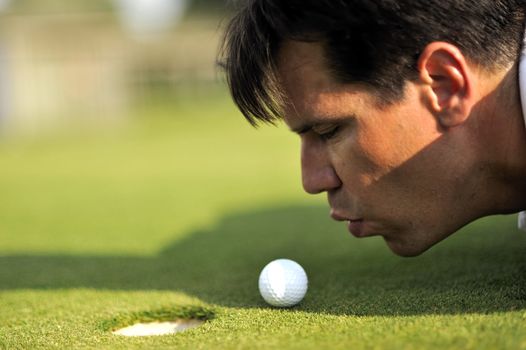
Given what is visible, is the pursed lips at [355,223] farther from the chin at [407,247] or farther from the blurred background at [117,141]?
the blurred background at [117,141]

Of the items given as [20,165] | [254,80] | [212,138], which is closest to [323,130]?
[254,80]

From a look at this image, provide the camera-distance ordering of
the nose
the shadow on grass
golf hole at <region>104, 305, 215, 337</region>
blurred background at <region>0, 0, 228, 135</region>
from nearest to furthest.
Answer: the nose
the shadow on grass
golf hole at <region>104, 305, 215, 337</region>
blurred background at <region>0, 0, 228, 135</region>

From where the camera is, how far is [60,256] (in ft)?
13.3

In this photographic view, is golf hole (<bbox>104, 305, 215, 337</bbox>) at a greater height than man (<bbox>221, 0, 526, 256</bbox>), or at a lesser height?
lesser

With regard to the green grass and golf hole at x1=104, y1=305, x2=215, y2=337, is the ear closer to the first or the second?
the green grass

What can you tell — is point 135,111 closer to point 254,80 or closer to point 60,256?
point 60,256

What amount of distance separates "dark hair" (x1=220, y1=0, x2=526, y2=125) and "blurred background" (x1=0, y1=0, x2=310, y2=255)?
0.59m

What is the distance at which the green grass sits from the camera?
2230 millimetres

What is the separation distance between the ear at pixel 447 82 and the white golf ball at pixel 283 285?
0.90 metres

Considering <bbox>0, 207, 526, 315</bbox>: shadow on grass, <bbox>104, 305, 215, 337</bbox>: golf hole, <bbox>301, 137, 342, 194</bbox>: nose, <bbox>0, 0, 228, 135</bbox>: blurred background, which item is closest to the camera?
<bbox>301, 137, 342, 194</bbox>: nose

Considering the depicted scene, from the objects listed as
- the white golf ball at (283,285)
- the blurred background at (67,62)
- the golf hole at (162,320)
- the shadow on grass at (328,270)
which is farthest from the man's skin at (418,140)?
the blurred background at (67,62)

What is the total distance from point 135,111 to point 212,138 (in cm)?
1185

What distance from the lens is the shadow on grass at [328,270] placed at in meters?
2.55

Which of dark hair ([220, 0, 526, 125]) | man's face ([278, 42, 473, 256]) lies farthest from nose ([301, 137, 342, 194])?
dark hair ([220, 0, 526, 125])
